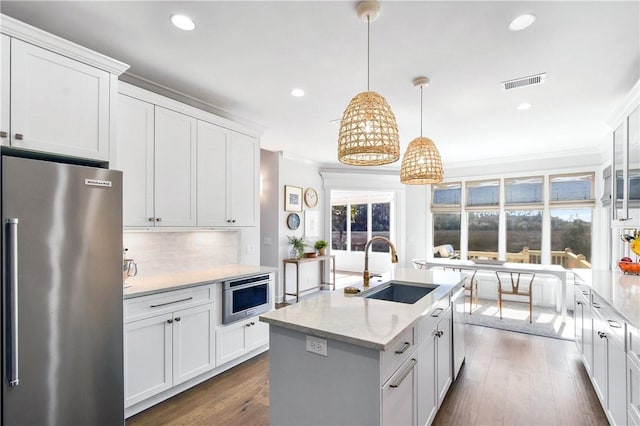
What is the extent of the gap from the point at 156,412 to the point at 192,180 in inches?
76.0

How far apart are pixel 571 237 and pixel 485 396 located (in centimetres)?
430

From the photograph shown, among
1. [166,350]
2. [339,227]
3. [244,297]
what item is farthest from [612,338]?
[339,227]

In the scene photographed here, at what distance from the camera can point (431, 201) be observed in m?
6.84

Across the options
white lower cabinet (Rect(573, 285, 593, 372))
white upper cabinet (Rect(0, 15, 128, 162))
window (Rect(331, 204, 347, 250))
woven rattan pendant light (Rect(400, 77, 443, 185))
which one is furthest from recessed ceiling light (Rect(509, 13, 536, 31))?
window (Rect(331, 204, 347, 250))

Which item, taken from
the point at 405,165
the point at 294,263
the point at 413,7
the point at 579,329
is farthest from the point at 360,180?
the point at 413,7

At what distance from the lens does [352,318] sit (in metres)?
1.75

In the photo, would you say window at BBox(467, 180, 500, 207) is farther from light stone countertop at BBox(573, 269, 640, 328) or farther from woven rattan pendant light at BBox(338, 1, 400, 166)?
woven rattan pendant light at BBox(338, 1, 400, 166)

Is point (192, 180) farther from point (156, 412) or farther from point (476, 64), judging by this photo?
point (476, 64)

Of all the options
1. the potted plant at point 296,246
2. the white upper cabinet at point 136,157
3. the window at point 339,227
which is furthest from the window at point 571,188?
the white upper cabinet at point 136,157

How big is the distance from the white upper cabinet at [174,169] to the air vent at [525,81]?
2.92 metres

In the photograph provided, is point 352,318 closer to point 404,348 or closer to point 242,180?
point 404,348

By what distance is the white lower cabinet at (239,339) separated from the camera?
297 cm

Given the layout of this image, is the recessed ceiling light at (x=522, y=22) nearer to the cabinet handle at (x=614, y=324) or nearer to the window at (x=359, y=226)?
the cabinet handle at (x=614, y=324)

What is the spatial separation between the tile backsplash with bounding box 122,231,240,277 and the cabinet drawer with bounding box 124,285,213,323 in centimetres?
59
